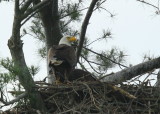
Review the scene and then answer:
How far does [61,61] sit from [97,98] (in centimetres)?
93

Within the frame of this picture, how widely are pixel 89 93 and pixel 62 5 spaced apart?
220 cm

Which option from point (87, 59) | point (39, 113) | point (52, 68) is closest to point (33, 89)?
point (39, 113)

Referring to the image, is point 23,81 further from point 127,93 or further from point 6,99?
point 127,93

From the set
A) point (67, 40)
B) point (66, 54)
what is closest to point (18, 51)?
point (66, 54)

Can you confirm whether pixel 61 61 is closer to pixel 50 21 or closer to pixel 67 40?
pixel 50 21

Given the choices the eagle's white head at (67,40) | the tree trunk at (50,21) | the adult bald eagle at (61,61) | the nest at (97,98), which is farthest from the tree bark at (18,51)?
the eagle's white head at (67,40)

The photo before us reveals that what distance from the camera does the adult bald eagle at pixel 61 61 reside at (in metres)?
6.19

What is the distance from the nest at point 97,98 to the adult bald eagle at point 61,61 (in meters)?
0.54

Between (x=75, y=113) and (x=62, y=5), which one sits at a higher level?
(x=62, y=5)

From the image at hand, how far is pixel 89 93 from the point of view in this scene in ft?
17.8

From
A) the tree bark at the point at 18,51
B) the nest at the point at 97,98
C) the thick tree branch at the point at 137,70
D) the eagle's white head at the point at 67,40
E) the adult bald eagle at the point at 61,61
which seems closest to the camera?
the tree bark at the point at 18,51

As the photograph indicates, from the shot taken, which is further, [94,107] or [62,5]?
[62,5]

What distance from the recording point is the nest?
5293mm

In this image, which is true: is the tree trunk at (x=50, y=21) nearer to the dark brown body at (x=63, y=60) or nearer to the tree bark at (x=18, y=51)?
the dark brown body at (x=63, y=60)
